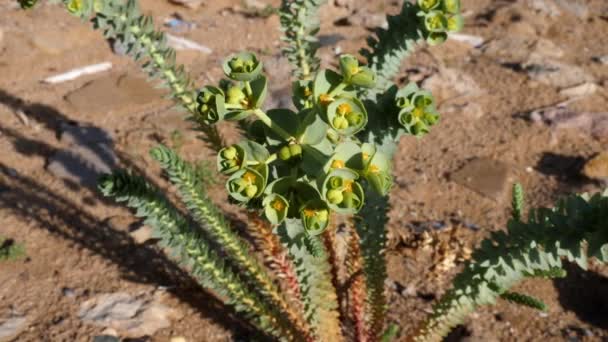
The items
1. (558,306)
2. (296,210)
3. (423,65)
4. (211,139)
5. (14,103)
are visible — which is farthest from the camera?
(423,65)

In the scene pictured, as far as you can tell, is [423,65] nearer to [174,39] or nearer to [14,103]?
[174,39]

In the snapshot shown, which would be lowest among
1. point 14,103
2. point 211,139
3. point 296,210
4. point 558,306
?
point 14,103

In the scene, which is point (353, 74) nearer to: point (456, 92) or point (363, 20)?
point (456, 92)

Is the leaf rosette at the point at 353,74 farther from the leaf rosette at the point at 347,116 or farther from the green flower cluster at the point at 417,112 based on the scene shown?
the green flower cluster at the point at 417,112

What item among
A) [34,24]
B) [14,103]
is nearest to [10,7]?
[34,24]

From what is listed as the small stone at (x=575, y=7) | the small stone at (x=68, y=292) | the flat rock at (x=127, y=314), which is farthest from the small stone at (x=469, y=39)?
the small stone at (x=68, y=292)

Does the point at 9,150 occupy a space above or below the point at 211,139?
below
